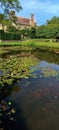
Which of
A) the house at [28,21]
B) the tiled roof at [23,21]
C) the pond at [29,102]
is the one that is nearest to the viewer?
the pond at [29,102]

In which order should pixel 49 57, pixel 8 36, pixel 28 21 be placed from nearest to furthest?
pixel 49 57 < pixel 8 36 < pixel 28 21

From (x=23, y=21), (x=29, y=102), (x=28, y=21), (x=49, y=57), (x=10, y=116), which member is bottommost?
(x=28, y=21)

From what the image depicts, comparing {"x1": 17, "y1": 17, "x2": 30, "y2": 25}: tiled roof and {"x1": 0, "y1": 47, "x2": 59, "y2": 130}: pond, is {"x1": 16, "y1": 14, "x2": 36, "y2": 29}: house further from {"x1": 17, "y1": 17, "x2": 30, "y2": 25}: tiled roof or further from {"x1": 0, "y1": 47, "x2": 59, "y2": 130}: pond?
{"x1": 0, "y1": 47, "x2": 59, "y2": 130}: pond

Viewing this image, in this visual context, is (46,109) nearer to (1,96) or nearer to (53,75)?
(1,96)

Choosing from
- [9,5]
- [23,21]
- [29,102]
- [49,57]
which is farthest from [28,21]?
[29,102]

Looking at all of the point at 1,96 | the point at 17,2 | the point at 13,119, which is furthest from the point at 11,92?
the point at 17,2

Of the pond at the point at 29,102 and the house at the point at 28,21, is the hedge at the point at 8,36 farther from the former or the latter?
the house at the point at 28,21

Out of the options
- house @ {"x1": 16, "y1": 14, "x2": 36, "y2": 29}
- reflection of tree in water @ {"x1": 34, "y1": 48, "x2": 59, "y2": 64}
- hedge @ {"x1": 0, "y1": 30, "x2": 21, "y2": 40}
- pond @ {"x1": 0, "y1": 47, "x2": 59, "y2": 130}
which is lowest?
house @ {"x1": 16, "y1": 14, "x2": 36, "y2": 29}

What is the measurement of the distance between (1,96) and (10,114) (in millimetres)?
2173

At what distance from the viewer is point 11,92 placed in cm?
1062

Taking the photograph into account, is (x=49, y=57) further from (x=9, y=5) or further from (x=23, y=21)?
(x=23, y=21)

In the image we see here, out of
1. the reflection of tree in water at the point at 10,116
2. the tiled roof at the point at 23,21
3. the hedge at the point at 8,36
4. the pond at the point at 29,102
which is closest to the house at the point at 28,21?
the tiled roof at the point at 23,21

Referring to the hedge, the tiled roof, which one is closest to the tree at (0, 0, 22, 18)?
the hedge

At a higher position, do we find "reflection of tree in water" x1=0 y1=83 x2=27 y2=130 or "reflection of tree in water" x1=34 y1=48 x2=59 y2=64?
"reflection of tree in water" x1=0 y1=83 x2=27 y2=130
